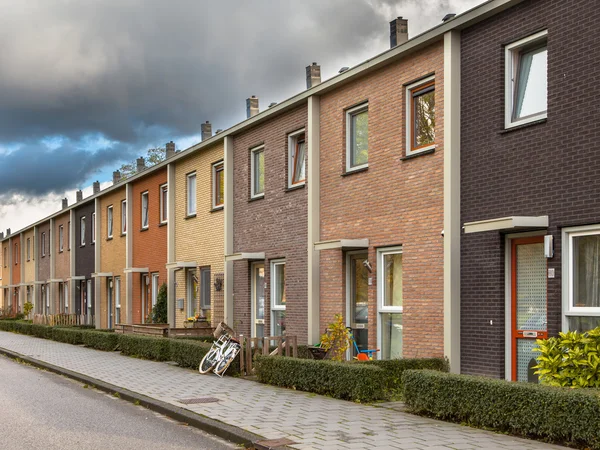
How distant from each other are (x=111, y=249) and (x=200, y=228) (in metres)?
11.6

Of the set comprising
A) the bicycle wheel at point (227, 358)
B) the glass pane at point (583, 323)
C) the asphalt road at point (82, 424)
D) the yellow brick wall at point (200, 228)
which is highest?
the yellow brick wall at point (200, 228)

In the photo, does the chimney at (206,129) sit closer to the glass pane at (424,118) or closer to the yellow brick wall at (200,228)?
the yellow brick wall at (200,228)

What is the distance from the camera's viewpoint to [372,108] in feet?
54.0

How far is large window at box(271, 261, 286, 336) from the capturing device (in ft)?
67.0

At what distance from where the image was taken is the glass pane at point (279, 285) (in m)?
20.5

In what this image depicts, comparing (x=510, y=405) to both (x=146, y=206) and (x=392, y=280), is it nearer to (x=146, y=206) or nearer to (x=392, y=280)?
(x=392, y=280)

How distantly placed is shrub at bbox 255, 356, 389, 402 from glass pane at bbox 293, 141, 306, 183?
6.08 m

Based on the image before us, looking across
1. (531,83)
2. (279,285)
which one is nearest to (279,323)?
(279,285)

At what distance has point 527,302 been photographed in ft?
40.8

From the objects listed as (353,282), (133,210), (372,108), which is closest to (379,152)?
(372,108)

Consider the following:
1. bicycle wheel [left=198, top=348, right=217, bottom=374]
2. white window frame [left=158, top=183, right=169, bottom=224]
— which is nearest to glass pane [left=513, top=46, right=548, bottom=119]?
bicycle wheel [left=198, top=348, right=217, bottom=374]

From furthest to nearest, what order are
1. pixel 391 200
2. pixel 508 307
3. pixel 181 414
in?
pixel 391 200
pixel 508 307
pixel 181 414

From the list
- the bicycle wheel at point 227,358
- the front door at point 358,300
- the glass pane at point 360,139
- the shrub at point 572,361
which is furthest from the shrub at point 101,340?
the shrub at point 572,361

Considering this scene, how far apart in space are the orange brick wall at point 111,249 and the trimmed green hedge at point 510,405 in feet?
80.7
